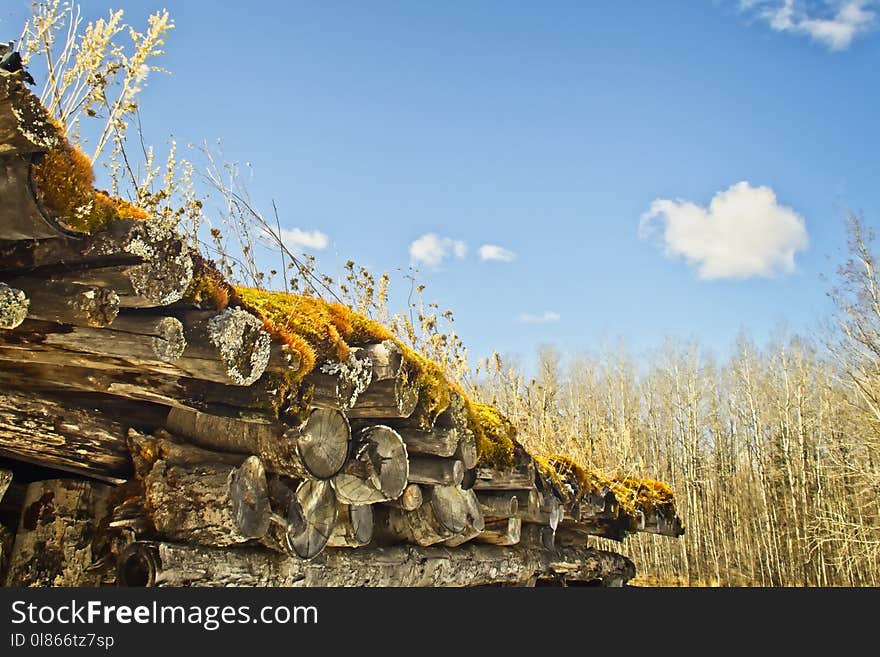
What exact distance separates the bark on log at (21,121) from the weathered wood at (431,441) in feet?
7.86

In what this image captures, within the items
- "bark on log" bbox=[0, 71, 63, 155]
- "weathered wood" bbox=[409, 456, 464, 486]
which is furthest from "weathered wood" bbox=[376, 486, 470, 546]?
"bark on log" bbox=[0, 71, 63, 155]

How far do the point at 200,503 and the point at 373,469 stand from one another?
816mm

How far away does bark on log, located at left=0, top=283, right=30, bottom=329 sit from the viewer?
1816mm

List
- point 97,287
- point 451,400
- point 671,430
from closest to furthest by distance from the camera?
1. point 97,287
2. point 451,400
3. point 671,430

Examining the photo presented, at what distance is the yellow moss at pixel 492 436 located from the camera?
424 centimetres

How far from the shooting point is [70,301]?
2.00m

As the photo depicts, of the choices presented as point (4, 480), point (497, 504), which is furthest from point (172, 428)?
point (497, 504)

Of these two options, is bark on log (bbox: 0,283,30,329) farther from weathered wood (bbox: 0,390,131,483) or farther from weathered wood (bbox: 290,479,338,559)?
weathered wood (bbox: 290,479,338,559)

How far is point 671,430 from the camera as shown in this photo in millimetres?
25344

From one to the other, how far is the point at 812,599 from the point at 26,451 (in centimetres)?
500

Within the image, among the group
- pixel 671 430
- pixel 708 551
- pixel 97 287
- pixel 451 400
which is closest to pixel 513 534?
pixel 451 400

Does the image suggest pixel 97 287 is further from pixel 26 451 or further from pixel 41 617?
pixel 41 617

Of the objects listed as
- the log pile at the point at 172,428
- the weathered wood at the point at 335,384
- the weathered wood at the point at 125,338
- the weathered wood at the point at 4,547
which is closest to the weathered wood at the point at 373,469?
the log pile at the point at 172,428

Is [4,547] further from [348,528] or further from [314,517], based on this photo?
[348,528]
